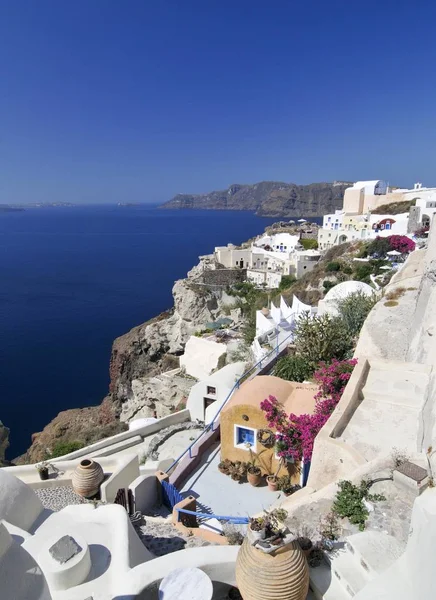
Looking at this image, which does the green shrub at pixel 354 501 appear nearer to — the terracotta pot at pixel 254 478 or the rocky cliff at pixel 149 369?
the terracotta pot at pixel 254 478

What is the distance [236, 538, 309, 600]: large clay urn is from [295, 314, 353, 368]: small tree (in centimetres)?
889

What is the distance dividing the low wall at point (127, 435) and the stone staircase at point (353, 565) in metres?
10.2

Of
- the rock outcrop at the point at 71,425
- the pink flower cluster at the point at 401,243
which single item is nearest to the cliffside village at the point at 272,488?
the rock outcrop at the point at 71,425

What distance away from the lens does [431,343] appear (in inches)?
409

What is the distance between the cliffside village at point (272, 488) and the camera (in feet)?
15.5

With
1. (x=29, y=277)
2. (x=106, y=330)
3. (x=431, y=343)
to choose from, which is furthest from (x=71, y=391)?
(x=29, y=277)

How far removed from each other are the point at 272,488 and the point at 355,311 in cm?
970

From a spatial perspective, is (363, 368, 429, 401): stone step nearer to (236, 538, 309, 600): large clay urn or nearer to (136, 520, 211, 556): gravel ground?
(136, 520, 211, 556): gravel ground

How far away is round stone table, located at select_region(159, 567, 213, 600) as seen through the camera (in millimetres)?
4629

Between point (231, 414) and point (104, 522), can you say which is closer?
point (104, 522)

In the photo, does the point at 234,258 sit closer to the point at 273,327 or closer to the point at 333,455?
the point at 273,327

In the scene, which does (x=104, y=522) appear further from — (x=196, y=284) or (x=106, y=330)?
(x=106, y=330)

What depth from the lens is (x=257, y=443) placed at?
10312 mm

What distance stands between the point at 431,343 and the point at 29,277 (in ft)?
316
